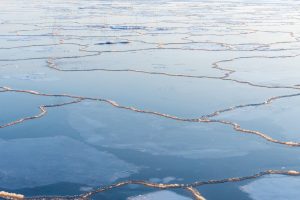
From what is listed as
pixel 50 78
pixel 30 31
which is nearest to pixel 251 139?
pixel 50 78

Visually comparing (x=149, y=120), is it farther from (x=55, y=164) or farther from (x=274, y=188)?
(x=274, y=188)

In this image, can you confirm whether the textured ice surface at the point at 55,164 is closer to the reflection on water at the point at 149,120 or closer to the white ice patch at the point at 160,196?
the reflection on water at the point at 149,120

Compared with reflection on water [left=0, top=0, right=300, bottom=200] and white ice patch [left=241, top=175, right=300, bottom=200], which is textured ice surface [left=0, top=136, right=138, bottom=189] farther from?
white ice patch [left=241, top=175, right=300, bottom=200]

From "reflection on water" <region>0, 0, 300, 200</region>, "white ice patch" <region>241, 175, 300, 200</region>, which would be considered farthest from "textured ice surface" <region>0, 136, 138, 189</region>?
"white ice patch" <region>241, 175, 300, 200</region>

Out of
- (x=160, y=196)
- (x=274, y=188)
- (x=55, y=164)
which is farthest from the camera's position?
(x=55, y=164)

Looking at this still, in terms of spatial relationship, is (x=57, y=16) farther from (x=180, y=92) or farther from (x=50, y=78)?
(x=180, y=92)

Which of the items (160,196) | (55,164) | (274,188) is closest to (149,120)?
(55,164)

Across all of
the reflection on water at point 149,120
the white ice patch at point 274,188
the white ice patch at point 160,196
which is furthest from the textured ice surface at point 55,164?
the white ice patch at point 274,188
